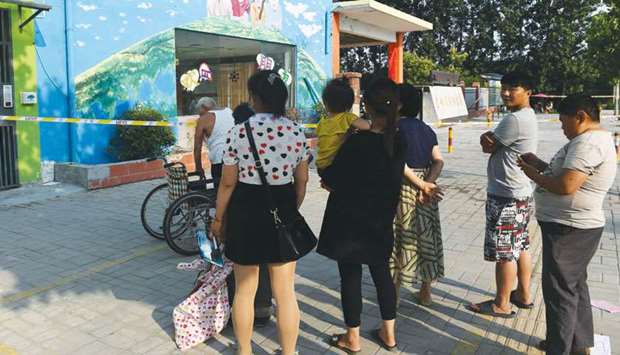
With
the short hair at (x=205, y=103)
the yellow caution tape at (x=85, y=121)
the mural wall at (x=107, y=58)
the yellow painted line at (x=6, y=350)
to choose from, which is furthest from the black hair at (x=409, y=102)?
the mural wall at (x=107, y=58)

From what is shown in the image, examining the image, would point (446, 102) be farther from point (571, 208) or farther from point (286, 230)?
point (286, 230)

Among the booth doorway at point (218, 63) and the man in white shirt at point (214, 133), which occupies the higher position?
the booth doorway at point (218, 63)

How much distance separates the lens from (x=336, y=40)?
16.0 metres

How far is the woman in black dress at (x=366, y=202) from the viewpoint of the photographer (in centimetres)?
329

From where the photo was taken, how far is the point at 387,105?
3271 millimetres

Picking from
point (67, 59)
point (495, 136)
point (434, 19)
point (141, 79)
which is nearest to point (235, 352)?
point (495, 136)

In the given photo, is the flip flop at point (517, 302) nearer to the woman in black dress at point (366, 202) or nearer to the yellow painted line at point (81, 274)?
the woman in black dress at point (366, 202)

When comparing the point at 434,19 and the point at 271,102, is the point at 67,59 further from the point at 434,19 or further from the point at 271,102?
the point at 434,19

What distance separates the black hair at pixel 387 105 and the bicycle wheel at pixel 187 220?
2.57 m

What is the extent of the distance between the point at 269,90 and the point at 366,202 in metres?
0.89

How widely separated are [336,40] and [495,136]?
12785mm

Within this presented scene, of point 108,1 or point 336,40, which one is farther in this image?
point 336,40

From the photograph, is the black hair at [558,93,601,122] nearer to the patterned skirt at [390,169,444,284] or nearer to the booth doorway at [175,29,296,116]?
the patterned skirt at [390,169,444,284]

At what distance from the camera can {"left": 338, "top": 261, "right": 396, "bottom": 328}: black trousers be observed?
346 cm
